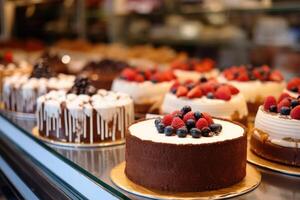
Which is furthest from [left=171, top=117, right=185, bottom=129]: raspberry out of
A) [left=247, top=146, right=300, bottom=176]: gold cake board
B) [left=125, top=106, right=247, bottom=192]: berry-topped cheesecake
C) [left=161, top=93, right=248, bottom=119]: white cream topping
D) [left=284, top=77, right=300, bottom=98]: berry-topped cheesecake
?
[left=284, top=77, right=300, bottom=98]: berry-topped cheesecake

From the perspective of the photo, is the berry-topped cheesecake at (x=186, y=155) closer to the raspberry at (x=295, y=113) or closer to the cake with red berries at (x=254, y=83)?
the raspberry at (x=295, y=113)

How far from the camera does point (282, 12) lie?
404 cm

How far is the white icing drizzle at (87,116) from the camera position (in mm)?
2135

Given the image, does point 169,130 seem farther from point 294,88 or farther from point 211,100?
point 294,88

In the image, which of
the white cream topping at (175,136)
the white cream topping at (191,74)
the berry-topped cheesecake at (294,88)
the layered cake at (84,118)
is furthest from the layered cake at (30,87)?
the berry-topped cheesecake at (294,88)

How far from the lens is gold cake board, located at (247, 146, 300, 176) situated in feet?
5.57

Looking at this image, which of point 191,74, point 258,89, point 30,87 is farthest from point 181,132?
point 191,74

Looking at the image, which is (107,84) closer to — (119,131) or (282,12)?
(119,131)

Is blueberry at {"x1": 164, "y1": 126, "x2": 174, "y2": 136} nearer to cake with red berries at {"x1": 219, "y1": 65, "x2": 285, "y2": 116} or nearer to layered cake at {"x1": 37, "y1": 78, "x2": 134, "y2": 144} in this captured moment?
layered cake at {"x1": 37, "y1": 78, "x2": 134, "y2": 144}

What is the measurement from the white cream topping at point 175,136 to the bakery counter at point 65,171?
0.59 ft

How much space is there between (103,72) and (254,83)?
3.54 ft

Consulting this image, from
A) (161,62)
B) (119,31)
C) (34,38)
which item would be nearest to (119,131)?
(161,62)

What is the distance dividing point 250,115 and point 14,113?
1.26 metres

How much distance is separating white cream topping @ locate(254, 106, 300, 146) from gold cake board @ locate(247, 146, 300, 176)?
0.26 feet
